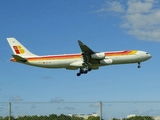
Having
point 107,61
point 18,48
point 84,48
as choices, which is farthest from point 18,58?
point 107,61

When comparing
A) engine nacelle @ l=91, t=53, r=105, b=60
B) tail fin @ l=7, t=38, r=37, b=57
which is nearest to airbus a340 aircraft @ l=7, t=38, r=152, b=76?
engine nacelle @ l=91, t=53, r=105, b=60

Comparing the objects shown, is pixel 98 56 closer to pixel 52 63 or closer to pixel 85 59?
pixel 85 59

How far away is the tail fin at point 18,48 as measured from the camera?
72.4m

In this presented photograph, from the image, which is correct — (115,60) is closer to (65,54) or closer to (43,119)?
(65,54)

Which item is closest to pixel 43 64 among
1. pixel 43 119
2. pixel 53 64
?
pixel 53 64

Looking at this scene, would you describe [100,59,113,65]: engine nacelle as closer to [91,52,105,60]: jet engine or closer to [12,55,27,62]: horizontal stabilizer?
[91,52,105,60]: jet engine

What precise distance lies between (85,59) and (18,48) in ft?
51.3

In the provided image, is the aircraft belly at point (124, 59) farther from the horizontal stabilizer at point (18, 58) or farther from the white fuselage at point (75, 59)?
the horizontal stabilizer at point (18, 58)

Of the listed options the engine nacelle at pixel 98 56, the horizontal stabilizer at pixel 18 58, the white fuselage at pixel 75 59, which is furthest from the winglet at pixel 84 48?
the horizontal stabilizer at pixel 18 58

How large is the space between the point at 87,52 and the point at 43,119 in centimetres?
3660

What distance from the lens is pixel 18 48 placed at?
74.1 meters

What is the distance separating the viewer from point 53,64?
222ft

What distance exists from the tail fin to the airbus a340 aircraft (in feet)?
6.22

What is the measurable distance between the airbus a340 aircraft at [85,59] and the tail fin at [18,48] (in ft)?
6.22
